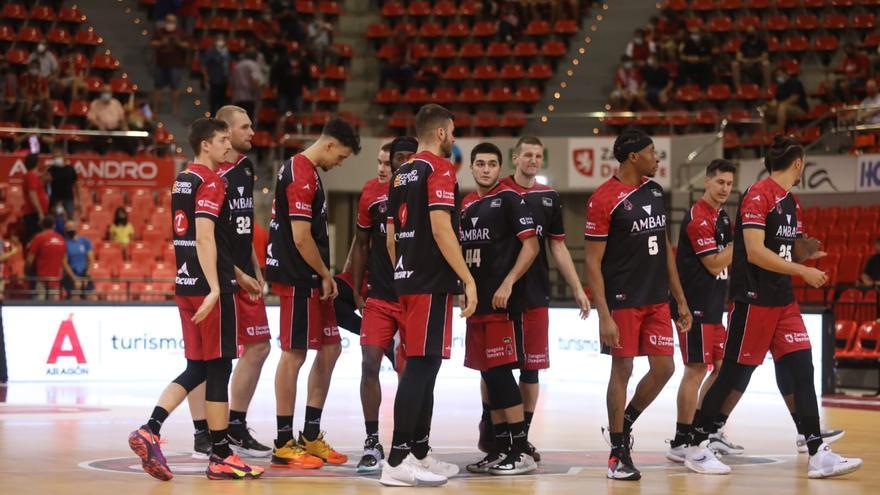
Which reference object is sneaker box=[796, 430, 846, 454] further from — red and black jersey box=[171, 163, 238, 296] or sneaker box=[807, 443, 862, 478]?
red and black jersey box=[171, 163, 238, 296]

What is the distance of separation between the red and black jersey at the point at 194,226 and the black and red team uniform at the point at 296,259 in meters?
0.61

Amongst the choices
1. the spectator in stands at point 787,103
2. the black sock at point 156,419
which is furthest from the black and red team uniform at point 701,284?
the spectator in stands at point 787,103

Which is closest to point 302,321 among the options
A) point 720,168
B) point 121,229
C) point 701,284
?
point 701,284

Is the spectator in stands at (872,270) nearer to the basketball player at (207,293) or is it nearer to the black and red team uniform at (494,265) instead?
the black and red team uniform at (494,265)

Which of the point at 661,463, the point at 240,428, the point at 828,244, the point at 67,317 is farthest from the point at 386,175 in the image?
the point at 828,244

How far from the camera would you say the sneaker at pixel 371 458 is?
8766 mm

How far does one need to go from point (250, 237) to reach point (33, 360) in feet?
28.1

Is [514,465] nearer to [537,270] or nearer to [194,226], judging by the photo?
[537,270]

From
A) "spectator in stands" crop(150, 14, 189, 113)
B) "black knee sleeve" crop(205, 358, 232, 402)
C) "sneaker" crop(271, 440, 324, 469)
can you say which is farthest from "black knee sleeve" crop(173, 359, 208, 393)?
"spectator in stands" crop(150, 14, 189, 113)

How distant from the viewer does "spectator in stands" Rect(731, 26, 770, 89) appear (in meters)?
26.4

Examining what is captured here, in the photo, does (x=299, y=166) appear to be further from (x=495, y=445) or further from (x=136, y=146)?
(x=136, y=146)

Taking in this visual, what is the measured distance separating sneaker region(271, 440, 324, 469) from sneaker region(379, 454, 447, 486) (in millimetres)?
879

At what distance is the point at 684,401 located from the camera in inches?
376

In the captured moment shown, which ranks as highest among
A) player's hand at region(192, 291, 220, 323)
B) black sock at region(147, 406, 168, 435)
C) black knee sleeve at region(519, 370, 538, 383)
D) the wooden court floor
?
player's hand at region(192, 291, 220, 323)
